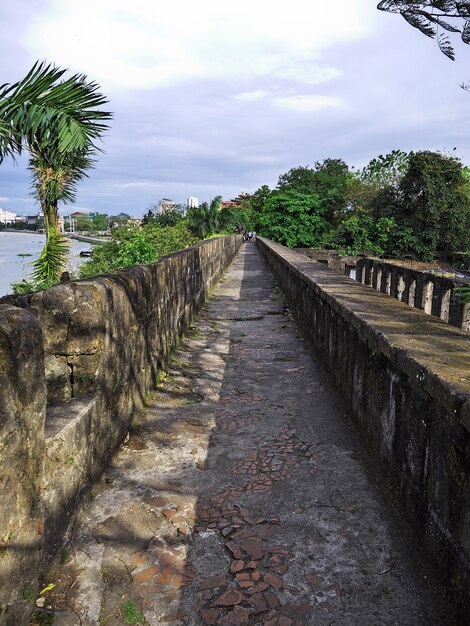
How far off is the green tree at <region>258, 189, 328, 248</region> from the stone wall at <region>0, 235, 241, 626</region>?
34953 mm

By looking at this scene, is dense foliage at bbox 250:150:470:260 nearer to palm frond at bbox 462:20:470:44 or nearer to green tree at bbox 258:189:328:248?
green tree at bbox 258:189:328:248

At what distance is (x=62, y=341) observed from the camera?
264cm

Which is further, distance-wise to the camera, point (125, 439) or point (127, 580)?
point (125, 439)

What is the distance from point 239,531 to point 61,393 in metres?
1.16

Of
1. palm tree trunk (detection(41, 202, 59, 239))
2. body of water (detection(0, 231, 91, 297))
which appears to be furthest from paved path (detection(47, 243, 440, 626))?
palm tree trunk (detection(41, 202, 59, 239))

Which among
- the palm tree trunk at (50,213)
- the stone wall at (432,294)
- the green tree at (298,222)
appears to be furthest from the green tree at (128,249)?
the green tree at (298,222)

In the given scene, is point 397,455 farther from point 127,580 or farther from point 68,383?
point 68,383

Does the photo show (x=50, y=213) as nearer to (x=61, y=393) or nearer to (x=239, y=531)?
(x=61, y=393)

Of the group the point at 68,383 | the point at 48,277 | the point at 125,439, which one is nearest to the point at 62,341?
the point at 68,383

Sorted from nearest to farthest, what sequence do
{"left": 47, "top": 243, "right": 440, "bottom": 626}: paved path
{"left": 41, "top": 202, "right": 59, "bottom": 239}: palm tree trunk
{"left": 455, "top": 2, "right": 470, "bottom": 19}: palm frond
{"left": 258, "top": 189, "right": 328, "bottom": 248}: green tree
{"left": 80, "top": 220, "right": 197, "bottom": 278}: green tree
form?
1. {"left": 47, "top": 243, "right": 440, "bottom": 626}: paved path
2. {"left": 455, "top": 2, "right": 470, "bottom": 19}: palm frond
3. {"left": 80, "top": 220, "right": 197, "bottom": 278}: green tree
4. {"left": 41, "top": 202, "right": 59, "bottom": 239}: palm tree trunk
5. {"left": 258, "top": 189, "right": 328, "bottom": 248}: green tree

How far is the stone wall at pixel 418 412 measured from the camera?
1673 millimetres

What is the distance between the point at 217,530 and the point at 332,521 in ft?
1.80

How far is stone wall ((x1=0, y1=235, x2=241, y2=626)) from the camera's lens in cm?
167

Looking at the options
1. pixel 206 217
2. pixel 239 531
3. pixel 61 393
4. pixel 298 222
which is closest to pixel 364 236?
pixel 298 222
